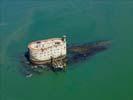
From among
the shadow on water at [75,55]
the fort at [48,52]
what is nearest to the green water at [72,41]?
the shadow on water at [75,55]

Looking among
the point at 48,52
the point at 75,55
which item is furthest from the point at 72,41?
the point at 48,52

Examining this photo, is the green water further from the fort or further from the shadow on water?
the fort

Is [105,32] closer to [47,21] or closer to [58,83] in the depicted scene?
[47,21]

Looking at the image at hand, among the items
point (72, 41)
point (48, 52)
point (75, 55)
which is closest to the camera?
point (48, 52)

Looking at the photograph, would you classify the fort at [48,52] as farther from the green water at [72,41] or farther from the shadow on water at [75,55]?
the green water at [72,41]

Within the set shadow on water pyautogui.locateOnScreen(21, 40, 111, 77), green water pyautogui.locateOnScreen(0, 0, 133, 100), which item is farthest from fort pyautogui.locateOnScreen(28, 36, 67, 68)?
green water pyautogui.locateOnScreen(0, 0, 133, 100)

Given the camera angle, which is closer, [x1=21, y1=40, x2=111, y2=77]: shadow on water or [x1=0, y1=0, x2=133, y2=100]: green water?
[x1=0, y1=0, x2=133, y2=100]: green water

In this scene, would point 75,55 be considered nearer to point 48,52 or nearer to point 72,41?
point 48,52

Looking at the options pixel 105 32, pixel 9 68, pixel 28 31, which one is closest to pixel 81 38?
pixel 105 32
